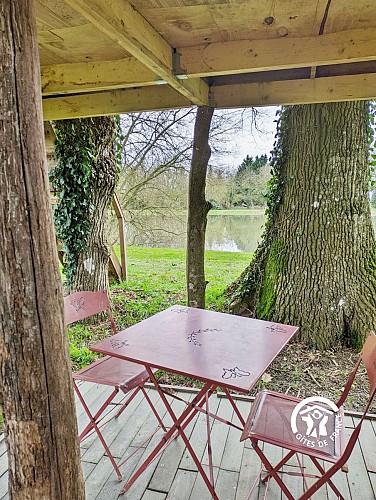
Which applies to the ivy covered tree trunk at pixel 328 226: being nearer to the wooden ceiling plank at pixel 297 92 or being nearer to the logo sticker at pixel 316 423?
the wooden ceiling plank at pixel 297 92

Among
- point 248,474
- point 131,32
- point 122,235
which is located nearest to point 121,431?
point 248,474

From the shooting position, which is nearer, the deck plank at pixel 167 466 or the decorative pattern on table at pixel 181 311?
the deck plank at pixel 167 466

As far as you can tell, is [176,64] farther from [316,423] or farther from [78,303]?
[316,423]

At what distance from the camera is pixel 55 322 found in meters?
1.15

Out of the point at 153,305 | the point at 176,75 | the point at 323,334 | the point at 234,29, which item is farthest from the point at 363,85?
the point at 153,305

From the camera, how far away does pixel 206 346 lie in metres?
1.76

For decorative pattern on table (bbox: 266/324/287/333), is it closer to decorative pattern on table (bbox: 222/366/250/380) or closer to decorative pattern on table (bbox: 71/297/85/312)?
decorative pattern on table (bbox: 222/366/250/380)

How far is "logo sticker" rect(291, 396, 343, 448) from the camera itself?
5.10 ft

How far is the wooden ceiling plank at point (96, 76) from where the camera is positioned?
2.22 m

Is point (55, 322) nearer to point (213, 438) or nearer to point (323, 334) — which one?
point (213, 438)

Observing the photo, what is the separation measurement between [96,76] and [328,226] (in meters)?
2.37

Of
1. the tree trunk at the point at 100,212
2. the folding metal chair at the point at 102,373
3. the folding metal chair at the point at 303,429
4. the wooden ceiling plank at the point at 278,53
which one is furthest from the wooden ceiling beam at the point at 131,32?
the tree trunk at the point at 100,212

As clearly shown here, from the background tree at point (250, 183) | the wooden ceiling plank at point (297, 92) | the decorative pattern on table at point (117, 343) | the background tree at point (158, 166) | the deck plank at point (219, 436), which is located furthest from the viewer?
the background tree at point (158, 166)

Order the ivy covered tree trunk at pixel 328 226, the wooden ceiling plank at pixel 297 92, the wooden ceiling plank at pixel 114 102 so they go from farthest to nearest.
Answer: the ivy covered tree trunk at pixel 328 226 → the wooden ceiling plank at pixel 114 102 → the wooden ceiling plank at pixel 297 92
